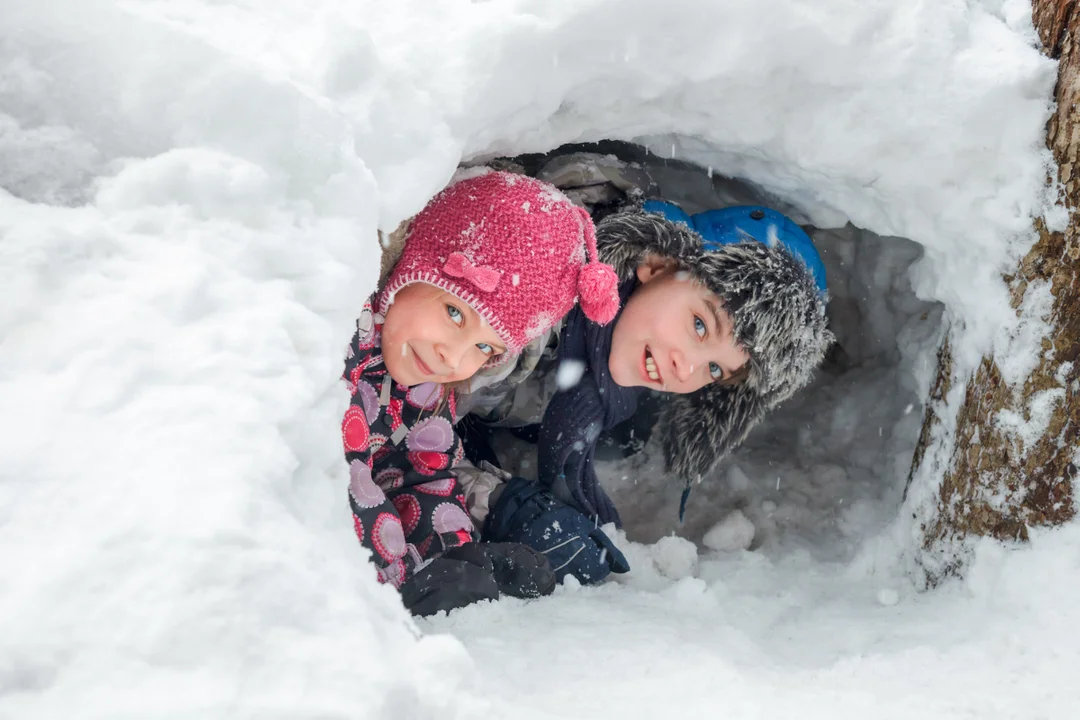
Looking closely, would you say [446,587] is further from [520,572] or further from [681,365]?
[681,365]

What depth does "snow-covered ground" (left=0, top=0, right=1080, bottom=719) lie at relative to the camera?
721 millimetres

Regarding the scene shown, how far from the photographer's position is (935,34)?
1470mm

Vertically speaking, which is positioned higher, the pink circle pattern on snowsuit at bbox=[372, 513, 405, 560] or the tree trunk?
the tree trunk

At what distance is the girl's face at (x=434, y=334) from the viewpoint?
153cm

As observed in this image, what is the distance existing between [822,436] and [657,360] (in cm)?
109

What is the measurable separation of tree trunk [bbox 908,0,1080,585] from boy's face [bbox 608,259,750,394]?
526 millimetres

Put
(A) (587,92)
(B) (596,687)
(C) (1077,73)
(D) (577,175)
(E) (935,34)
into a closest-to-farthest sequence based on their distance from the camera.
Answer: (B) (596,687) < (C) (1077,73) < (E) (935,34) < (A) (587,92) < (D) (577,175)

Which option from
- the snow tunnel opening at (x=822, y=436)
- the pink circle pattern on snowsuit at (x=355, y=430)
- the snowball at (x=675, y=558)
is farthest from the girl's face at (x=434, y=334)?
the snowball at (x=675, y=558)

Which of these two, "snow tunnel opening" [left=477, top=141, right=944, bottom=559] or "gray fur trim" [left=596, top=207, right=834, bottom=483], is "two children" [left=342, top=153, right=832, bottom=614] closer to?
"gray fur trim" [left=596, top=207, right=834, bottom=483]

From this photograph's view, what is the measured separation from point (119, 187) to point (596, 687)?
38.6 inches

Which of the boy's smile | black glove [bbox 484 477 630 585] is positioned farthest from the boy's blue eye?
black glove [bbox 484 477 630 585]

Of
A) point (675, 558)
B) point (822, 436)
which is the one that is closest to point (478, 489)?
point (675, 558)

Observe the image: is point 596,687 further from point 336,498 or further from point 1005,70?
point 1005,70

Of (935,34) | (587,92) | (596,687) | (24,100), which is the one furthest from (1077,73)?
(24,100)
